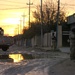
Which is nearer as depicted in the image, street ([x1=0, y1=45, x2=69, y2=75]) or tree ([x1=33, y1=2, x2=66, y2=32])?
street ([x1=0, y1=45, x2=69, y2=75])

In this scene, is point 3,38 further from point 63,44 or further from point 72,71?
point 72,71

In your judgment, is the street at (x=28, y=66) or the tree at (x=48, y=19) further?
the tree at (x=48, y=19)

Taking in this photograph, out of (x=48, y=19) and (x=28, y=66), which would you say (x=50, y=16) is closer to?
(x=48, y=19)

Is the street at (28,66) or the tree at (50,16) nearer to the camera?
the street at (28,66)

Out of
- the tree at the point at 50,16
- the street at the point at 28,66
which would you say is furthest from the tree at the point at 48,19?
the street at the point at 28,66

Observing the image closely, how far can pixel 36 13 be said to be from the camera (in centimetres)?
8788

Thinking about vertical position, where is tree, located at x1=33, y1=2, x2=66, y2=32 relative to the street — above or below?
above

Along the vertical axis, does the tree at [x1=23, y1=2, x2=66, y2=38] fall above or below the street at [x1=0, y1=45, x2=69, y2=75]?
above

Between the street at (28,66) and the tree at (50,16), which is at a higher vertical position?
the tree at (50,16)

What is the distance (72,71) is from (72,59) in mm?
6537

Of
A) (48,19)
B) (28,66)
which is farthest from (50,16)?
(28,66)

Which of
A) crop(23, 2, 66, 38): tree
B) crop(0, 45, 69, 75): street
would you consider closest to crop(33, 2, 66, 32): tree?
crop(23, 2, 66, 38): tree

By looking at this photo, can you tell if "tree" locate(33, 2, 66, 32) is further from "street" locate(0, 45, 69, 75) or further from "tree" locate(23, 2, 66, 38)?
"street" locate(0, 45, 69, 75)

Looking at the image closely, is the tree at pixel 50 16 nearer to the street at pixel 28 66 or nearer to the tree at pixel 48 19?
the tree at pixel 48 19
